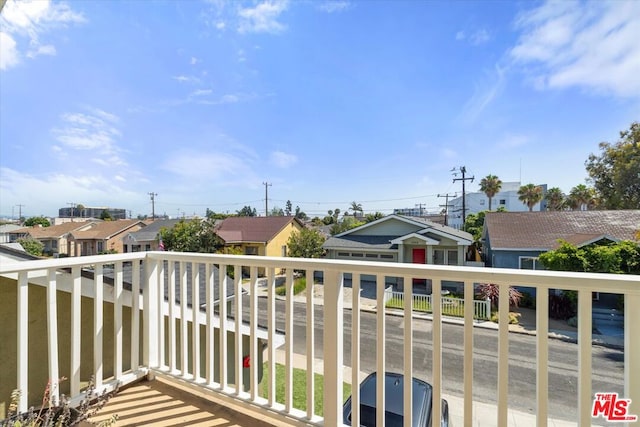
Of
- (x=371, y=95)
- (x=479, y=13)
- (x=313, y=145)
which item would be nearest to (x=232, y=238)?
(x=313, y=145)

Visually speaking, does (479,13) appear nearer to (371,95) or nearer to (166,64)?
(371,95)

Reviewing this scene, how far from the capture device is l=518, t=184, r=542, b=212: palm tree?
936cm

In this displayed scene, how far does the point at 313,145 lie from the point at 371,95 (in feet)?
17.1

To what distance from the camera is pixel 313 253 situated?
1341 cm

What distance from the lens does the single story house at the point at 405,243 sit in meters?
9.89

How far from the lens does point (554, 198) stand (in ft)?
28.0

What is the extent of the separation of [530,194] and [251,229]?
12021mm

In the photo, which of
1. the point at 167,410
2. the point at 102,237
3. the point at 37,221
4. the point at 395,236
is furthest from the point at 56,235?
the point at 167,410

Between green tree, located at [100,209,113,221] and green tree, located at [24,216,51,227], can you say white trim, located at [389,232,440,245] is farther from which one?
green tree, located at [24,216,51,227]

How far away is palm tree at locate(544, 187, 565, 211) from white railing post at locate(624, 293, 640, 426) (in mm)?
8666

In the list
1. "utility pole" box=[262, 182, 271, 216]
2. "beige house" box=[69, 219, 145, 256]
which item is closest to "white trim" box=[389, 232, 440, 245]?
"utility pole" box=[262, 182, 271, 216]

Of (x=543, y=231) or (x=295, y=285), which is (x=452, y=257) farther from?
(x=295, y=285)

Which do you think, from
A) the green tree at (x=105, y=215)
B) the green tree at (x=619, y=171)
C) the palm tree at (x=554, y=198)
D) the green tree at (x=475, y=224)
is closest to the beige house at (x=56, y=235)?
the green tree at (x=105, y=215)

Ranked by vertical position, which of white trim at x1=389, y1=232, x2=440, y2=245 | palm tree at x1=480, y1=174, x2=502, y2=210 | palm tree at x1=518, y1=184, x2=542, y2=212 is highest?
palm tree at x1=480, y1=174, x2=502, y2=210
